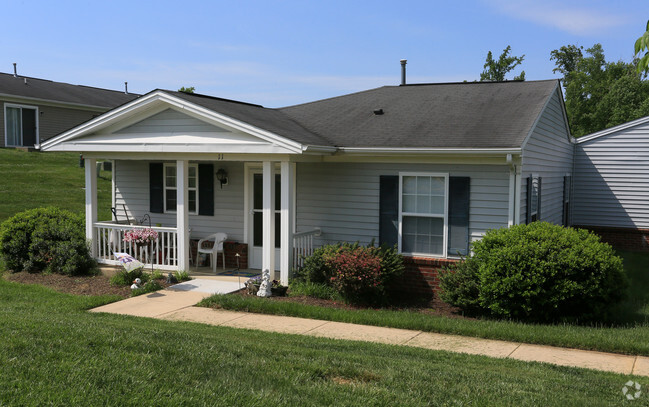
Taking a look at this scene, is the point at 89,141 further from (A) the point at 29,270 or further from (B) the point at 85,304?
(B) the point at 85,304

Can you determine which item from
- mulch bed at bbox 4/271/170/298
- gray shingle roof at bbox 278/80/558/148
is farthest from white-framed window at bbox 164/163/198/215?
gray shingle roof at bbox 278/80/558/148

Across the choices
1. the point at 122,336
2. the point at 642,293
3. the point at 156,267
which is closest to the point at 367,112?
the point at 156,267

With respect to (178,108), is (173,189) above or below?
below

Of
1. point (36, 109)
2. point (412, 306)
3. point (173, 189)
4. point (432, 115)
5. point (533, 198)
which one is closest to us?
point (412, 306)

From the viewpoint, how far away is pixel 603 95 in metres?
36.7

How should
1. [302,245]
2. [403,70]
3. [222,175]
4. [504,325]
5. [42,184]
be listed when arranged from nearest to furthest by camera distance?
[504,325], [302,245], [222,175], [403,70], [42,184]

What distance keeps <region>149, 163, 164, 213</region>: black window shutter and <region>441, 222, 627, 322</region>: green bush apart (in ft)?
24.6

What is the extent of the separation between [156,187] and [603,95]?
31285mm

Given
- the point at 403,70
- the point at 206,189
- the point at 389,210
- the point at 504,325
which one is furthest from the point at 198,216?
the point at 504,325

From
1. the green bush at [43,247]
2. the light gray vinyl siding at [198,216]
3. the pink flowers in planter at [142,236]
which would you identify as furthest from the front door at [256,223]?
the green bush at [43,247]

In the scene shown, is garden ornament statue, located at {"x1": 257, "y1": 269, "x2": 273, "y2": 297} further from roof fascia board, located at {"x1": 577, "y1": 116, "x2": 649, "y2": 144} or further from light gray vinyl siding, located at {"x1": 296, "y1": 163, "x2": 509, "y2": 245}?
roof fascia board, located at {"x1": 577, "y1": 116, "x2": 649, "y2": 144}

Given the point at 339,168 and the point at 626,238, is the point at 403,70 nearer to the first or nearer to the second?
the point at 339,168

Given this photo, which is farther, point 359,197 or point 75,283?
point 359,197

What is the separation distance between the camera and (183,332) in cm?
745
